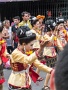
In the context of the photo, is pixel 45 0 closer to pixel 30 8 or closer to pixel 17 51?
pixel 30 8

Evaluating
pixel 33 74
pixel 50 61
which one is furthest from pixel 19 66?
pixel 50 61

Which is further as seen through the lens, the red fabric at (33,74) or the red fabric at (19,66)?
A: the red fabric at (33,74)

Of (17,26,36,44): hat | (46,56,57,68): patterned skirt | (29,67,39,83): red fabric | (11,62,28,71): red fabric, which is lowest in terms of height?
(46,56,57,68): patterned skirt

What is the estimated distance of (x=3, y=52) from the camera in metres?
5.01

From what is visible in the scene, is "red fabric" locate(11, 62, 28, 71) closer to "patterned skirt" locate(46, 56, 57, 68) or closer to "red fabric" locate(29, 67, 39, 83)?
"red fabric" locate(29, 67, 39, 83)

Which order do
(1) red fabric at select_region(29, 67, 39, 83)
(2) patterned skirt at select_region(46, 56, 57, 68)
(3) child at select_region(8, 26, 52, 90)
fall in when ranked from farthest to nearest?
(2) patterned skirt at select_region(46, 56, 57, 68), (1) red fabric at select_region(29, 67, 39, 83), (3) child at select_region(8, 26, 52, 90)

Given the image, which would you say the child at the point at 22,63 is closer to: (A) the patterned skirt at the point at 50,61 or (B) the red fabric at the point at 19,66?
(B) the red fabric at the point at 19,66

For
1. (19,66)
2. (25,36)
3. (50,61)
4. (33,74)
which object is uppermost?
(25,36)

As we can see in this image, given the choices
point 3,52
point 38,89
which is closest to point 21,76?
point 3,52

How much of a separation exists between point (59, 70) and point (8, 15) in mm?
13608

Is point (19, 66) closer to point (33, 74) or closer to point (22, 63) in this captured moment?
point (22, 63)

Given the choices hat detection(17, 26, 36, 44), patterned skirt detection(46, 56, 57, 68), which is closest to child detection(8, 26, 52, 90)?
hat detection(17, 26, 36, 44)

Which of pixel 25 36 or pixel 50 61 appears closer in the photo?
pixel 25 36

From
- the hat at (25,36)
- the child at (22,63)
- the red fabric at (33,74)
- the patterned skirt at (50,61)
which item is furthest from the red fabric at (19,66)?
the patterned skirt at (50,61)
